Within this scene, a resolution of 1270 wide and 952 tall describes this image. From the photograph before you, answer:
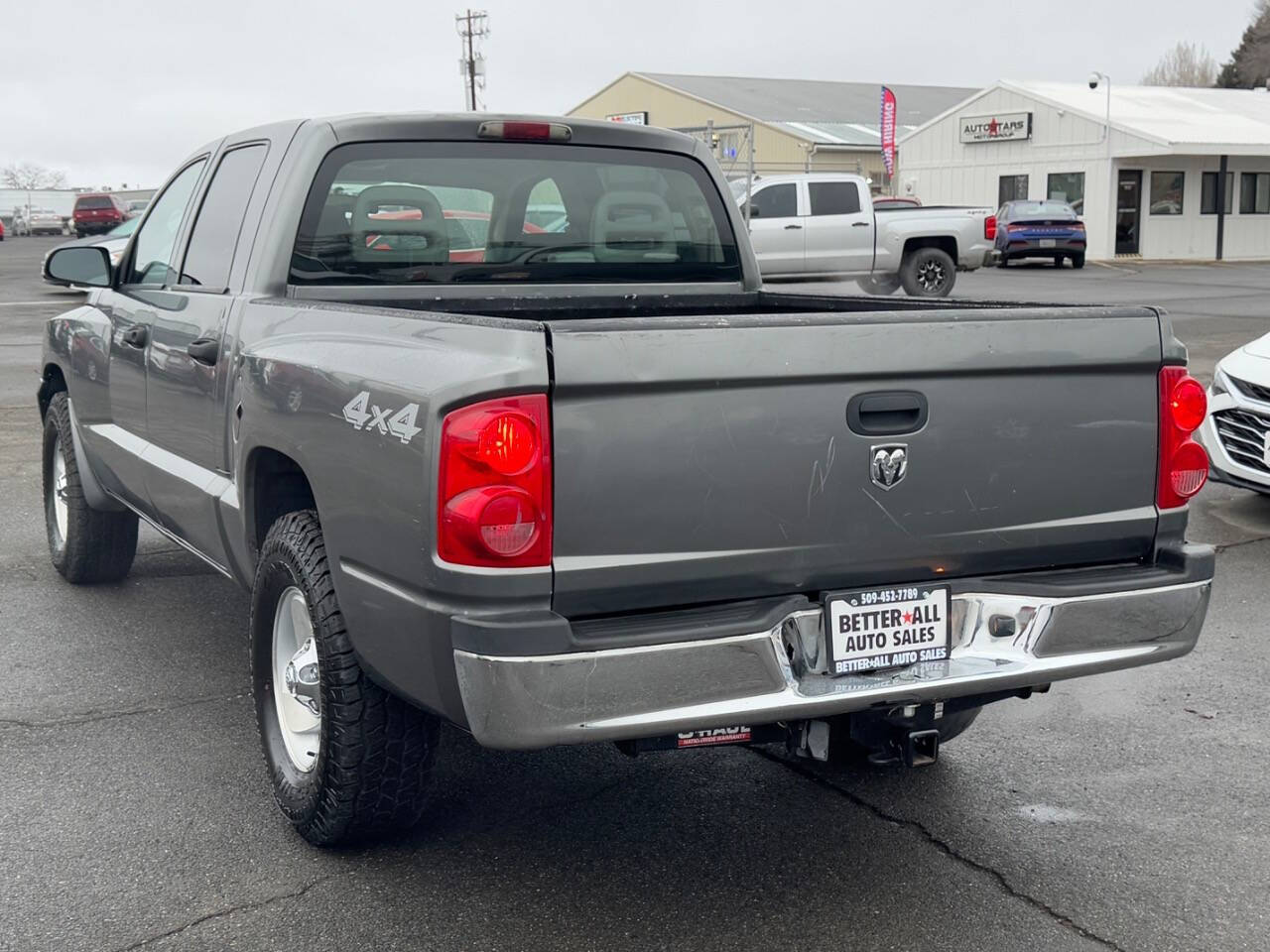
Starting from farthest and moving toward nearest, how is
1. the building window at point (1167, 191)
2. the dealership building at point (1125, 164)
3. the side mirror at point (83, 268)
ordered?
the building window at point (1167, 191) < the dealership building at point (1125, 164) < the side mirror at point (83, 268)

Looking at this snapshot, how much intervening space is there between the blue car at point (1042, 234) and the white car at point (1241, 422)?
2770 centimetres

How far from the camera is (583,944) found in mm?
3258

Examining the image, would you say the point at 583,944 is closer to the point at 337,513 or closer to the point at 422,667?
the point at 422,667

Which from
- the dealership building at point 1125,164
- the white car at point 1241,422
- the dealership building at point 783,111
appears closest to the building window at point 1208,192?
the dealership building at point 1125,164

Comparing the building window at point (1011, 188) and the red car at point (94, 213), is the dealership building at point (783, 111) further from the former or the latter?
the red car at point (94, 213)

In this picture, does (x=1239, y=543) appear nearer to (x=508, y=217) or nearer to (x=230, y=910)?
(x=508, y=217)

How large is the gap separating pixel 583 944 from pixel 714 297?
240 cm

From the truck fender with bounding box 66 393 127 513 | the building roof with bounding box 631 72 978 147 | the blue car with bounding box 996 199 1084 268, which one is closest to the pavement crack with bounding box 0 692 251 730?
the truck fender with bounding box 66 393 127 513

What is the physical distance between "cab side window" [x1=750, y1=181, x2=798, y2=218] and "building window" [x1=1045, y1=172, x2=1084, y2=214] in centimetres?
1891

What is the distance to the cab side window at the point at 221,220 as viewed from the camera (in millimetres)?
4652

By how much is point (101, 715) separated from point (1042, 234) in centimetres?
3219

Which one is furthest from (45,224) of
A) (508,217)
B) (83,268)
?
(508,217)

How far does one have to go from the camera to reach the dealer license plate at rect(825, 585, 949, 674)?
10.4ft

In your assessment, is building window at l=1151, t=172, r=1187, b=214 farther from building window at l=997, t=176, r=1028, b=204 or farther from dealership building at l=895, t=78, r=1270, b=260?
building window at l=997, t=176, r=1028, b=204
